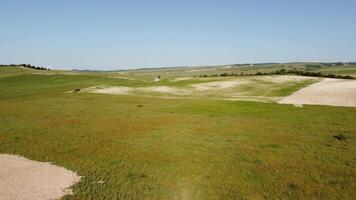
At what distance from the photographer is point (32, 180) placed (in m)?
14.8

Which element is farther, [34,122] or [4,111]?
[4,111]

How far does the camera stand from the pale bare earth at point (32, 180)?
13172mm

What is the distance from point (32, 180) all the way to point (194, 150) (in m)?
9.74

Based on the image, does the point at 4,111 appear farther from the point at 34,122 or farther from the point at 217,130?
the point at 217,130

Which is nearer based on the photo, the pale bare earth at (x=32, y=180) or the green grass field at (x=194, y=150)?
the pale bare earth at (x=32, y=180)

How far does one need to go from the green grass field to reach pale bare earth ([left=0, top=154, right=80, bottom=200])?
0.70 metres

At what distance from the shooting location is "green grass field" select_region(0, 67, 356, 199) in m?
13.9

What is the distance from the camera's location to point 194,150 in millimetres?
19734

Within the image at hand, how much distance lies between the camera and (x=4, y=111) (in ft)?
113

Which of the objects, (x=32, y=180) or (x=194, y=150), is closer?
(x=32, y=180)

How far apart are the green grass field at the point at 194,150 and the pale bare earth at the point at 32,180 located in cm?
70

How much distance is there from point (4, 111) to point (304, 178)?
3300 centimetres

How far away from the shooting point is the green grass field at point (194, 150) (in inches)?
546

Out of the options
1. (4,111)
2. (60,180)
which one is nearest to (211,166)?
(60,180)
